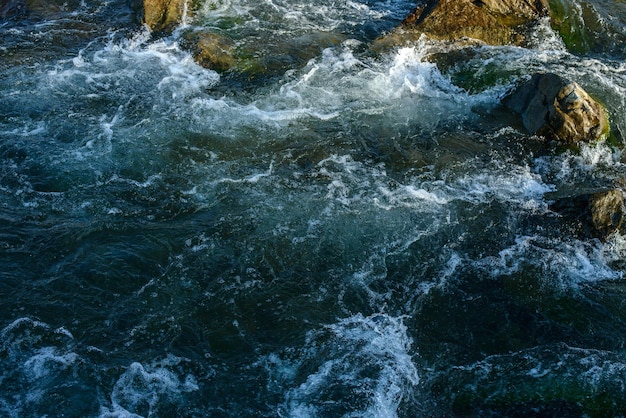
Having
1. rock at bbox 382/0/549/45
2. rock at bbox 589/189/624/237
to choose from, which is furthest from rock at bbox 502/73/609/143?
rock at bbox 382/0/549/45

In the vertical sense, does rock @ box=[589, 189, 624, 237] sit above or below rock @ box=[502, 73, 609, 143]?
below

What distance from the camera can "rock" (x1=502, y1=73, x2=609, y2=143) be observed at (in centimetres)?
1189

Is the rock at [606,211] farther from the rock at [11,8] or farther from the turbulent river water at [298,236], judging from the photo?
the rock at [11,8]

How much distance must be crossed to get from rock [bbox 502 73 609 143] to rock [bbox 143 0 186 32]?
31.3 ft

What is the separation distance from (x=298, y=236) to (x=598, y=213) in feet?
17.4

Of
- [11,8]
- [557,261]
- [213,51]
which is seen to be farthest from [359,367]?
[11,8]

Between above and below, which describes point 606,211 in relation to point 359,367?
above

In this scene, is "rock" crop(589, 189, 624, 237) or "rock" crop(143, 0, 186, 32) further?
"rock" crop(143, 0, 186, 32)

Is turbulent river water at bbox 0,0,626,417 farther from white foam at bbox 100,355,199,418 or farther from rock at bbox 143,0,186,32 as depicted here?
rock at bbox 143,0,186,32

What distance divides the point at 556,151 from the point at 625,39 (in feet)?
19.7

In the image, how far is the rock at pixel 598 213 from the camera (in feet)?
32.6

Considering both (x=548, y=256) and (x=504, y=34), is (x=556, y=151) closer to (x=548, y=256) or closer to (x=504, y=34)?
(x=548, y=256)

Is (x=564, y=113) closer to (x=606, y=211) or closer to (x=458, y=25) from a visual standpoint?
(x=606, y=211)

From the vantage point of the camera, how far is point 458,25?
1480 centimetres
